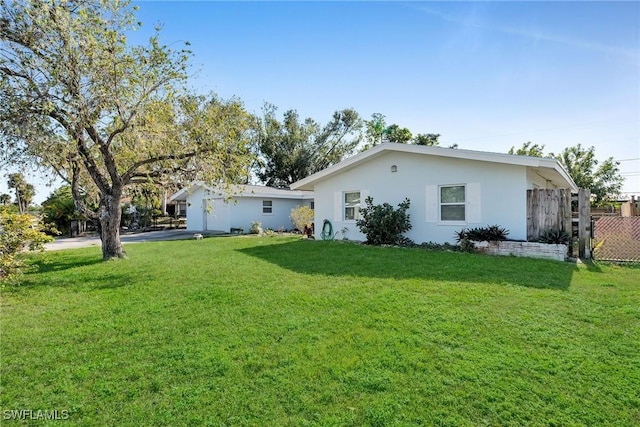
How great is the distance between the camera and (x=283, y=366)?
3580 mm

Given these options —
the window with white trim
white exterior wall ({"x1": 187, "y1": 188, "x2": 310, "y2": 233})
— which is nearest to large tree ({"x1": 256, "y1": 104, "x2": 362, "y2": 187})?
white exterior wall ({"x1": 187, "y1": 188, "x2": 310, "y2": 233})

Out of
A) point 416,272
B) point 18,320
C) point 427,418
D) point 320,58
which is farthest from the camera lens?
point 320,58

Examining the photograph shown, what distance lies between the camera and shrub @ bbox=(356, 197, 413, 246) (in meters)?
12.4

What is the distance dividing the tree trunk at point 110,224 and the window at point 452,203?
1034cm

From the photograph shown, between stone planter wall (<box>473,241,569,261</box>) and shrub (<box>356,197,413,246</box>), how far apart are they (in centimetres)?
259

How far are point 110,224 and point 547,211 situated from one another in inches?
508

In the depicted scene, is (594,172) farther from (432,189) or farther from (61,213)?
(61,213)

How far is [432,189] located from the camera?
12148 mm

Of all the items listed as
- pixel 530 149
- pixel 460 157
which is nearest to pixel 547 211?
pixel 460 157

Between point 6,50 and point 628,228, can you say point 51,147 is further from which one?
point 628,228

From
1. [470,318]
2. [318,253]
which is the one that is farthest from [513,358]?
[318,253]

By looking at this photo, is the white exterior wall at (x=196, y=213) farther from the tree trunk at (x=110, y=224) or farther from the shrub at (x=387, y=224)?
the shrub at (x=387, y=224)

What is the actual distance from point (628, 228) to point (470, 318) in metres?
8.66

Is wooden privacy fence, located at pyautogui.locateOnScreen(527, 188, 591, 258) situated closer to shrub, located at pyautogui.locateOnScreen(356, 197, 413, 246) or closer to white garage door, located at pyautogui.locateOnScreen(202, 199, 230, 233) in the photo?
shrub, located at pyautogui.locateOnScreen(356, 197, 413, 246)
